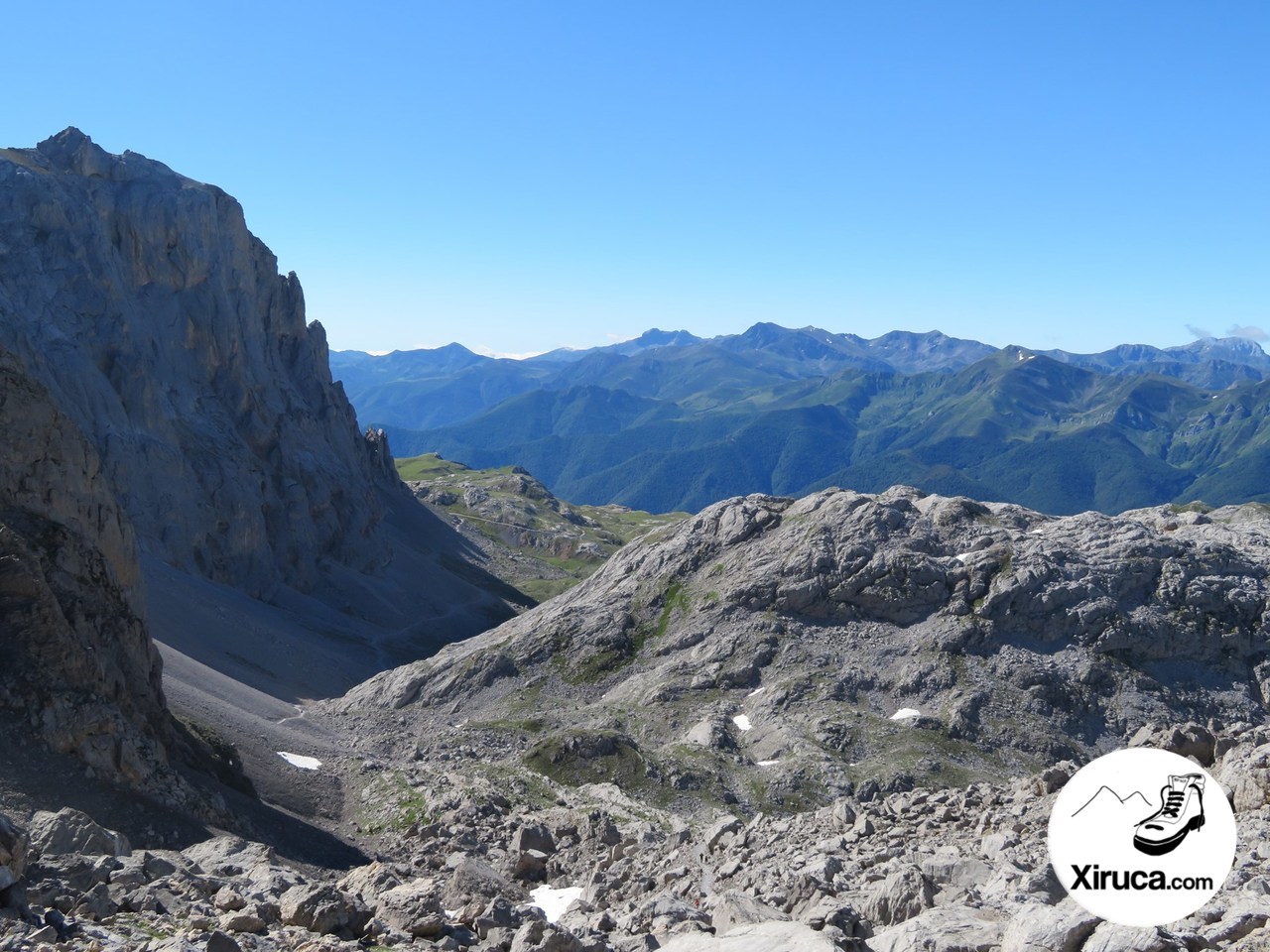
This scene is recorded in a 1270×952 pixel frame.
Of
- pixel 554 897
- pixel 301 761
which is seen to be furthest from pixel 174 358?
pixel 554 897

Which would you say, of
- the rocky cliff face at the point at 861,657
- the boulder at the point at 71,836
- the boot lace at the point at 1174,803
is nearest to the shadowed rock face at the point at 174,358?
the rocky cliff face at the point at 861,657


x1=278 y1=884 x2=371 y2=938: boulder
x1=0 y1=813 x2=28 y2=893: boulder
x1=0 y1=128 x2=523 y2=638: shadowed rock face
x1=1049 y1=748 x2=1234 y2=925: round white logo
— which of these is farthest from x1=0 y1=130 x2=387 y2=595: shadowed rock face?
x1=1049 y1=748 x2=1234 y2=925: round white logo

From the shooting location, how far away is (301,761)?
2793 inches

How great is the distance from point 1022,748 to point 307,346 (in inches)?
5788

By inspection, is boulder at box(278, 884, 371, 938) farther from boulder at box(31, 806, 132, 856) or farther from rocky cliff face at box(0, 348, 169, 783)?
rocky cliff face at box(0, 348, 169, 783)

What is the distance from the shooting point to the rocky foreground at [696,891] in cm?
2430

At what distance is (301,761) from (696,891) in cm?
4071

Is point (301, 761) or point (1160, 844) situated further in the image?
point (301, 761)

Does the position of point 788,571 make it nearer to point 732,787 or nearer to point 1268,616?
point 732,787

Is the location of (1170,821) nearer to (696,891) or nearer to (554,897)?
(696,891)

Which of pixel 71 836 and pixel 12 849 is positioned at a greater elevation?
pixel 12 849

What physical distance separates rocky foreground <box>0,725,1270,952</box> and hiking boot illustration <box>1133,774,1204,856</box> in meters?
1.70

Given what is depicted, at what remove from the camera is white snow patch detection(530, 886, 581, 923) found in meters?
43.3

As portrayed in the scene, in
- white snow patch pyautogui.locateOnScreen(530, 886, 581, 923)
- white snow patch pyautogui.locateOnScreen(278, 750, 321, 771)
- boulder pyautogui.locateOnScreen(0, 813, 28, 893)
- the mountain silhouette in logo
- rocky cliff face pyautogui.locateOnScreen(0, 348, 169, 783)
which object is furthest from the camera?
white snow patch pyautogui.locateOnScreen(278, 750, 321, 771)
